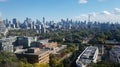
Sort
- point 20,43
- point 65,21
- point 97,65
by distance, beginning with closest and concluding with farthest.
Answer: point 97,65, point 20,43, point 65,21

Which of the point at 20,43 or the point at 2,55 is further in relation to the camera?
the point at 20,43

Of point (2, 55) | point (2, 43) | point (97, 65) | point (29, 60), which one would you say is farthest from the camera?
point (2, 43)

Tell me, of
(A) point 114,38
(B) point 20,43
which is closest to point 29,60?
(B) point 20,43

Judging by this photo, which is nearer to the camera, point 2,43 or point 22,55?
point 22,55

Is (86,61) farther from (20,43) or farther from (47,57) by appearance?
(20,43)

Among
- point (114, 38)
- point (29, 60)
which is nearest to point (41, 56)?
point (29, 60)

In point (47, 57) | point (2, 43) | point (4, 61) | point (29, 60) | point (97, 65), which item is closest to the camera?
point (97, 65)

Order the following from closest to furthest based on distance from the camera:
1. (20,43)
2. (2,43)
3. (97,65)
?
(97,65), (2,43), (20,43)

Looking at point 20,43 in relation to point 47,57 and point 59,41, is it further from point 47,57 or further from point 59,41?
point 47,57
